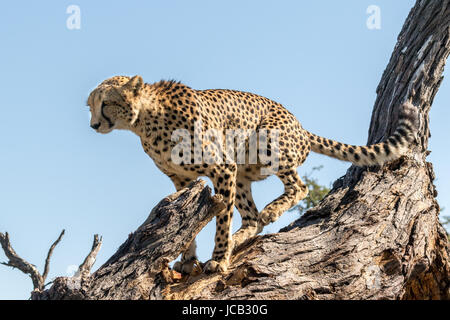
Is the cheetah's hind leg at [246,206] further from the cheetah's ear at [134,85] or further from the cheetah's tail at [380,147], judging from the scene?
the cheetah's ear at [134,85]

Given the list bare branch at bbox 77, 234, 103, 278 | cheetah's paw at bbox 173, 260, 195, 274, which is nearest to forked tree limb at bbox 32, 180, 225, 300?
cheetah's paw at bbox 173, 260, 195, 274

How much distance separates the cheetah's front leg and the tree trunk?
5.0 inches

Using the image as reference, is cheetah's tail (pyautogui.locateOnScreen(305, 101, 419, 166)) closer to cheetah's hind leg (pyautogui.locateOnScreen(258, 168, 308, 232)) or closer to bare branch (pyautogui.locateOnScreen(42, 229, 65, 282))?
cheetah's hind leg (pyautogui.locateOnScreen(258, 168, 308, 232))

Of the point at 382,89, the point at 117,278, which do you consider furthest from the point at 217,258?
the point at 382,89

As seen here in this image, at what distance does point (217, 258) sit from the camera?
6809 millimetres

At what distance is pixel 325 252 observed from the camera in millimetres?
6320

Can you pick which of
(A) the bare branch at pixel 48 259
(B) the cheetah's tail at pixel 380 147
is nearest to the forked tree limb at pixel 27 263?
(A) the bare branch at pixel 48 259

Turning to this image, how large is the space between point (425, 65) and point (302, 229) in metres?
3.37

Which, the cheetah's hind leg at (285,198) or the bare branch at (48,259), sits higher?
the cheetah's hind leg at (285,198)

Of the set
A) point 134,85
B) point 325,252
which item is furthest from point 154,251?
point 134,85

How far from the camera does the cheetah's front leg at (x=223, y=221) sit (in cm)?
655

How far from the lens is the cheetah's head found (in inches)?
291
